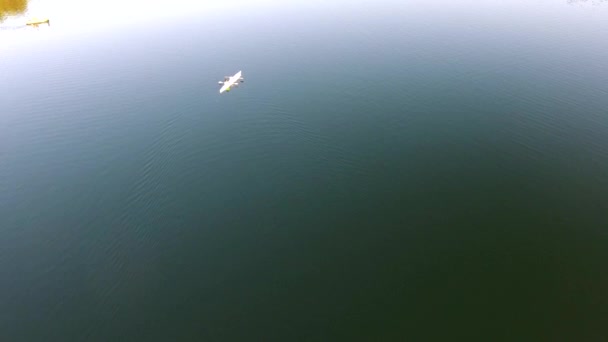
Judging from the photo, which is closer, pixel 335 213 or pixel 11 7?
pixel 335 213

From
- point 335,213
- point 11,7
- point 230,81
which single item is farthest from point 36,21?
point 335,213

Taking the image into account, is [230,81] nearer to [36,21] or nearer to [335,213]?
[335,213]

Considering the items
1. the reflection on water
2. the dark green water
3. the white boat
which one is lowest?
the dark green water

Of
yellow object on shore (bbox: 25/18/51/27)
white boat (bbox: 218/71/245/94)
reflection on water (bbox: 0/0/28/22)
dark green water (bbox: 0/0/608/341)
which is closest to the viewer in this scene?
dark green water (bbox: 0/0/608/341)

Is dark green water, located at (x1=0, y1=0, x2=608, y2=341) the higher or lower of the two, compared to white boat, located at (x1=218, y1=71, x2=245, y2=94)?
lower

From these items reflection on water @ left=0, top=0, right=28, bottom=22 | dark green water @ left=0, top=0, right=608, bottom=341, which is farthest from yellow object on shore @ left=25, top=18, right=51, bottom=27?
dark green water @ left=0, top=0, right=608, bottom=341

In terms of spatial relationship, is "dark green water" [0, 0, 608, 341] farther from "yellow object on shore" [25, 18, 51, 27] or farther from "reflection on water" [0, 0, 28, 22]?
"reflection on water" [0, 0, 28, 22]

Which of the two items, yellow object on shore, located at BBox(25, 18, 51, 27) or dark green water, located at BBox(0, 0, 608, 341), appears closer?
dark green water, located at BBox(0, 0, 608, 341)

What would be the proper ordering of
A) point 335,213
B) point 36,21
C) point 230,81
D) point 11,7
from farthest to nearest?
1. point 11,7
2. point 36,21
3. point 230,81
4. point 335,213

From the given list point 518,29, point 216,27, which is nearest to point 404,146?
point 518,29
